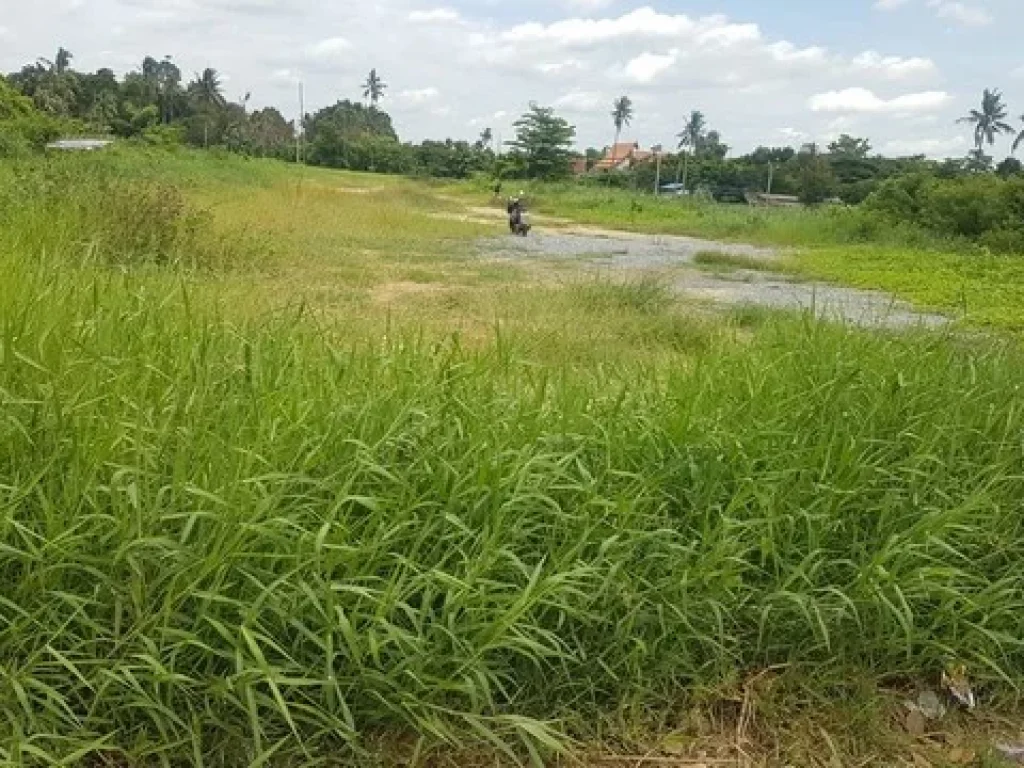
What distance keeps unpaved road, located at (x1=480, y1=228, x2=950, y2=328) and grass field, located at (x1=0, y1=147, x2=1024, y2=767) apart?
62.4 inches

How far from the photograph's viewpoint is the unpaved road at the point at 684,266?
26.5 feet

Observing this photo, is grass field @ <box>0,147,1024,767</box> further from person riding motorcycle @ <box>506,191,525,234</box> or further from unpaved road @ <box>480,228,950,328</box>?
person riding motorcycle @ <box>506,191,525,234</box>

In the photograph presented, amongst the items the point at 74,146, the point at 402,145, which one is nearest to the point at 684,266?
the point at 74,146

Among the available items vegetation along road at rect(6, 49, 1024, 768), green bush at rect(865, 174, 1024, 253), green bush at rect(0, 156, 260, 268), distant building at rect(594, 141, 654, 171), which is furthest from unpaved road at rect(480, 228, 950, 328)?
distant building at rect(594, 141, 654, 171)

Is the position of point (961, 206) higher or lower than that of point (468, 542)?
higher

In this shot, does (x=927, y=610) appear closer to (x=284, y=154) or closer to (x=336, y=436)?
(x=336, y=436)

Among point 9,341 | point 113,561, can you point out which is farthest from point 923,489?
point 9,341

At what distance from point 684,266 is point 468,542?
35.2ft

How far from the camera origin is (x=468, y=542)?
185 centimetres

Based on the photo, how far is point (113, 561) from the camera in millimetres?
1549

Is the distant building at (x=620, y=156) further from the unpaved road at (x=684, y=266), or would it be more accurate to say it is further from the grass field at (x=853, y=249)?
the unpaved road at (x=684, y=266)

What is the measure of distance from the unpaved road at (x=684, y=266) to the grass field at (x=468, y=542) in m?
1.59

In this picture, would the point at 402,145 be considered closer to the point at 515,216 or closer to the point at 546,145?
the point at 546,145

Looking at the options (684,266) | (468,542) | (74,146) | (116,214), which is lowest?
(684,266)
